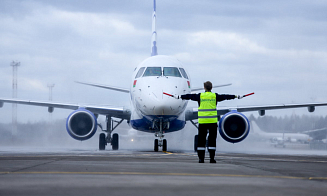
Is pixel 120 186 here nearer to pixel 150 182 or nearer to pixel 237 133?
pixel 150 182

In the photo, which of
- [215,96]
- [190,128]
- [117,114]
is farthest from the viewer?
[190,128]

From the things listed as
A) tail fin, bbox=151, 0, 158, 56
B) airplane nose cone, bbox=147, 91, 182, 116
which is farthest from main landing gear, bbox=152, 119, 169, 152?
tail fin, bbox=151, 0, 158, 56

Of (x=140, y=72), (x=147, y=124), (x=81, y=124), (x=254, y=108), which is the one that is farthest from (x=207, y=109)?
(x=254, y=108)

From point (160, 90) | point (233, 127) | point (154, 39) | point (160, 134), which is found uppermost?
point (154, 39)

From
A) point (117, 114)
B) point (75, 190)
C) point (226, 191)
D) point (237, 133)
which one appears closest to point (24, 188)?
point (75, 190)

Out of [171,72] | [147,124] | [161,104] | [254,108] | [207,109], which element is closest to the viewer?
[207,109]

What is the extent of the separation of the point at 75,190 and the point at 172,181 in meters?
1.17

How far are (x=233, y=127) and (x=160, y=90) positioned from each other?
433 centimetres

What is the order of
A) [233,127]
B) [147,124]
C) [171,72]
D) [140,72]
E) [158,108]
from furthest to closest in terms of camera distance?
1. [147,124]
2. [233,127]
3. [140,72]
4. [171,72]
5. [158,108]

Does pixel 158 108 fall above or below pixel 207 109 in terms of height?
above

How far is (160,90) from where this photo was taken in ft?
52.4

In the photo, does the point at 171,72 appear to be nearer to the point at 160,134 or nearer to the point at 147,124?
the point at 160,134

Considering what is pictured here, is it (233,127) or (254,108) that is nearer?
(233,127)

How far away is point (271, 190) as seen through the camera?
423 cm
